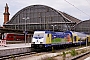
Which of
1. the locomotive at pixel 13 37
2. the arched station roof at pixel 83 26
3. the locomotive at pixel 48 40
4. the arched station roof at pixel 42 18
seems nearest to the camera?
the locomotive at pixel 48 40

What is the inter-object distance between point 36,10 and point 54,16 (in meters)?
9.69

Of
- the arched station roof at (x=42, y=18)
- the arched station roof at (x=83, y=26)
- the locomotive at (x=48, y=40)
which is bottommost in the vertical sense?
the locomotive at (x=48, y=40)

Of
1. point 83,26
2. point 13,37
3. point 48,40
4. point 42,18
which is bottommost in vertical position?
point 48,40

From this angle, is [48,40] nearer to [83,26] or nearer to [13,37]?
[13,37]

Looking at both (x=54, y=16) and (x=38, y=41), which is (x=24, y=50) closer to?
(x=38, y=41)

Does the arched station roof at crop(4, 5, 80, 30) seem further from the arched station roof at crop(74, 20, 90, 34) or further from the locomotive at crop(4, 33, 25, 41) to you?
the locomotive at crop(4, 33, 25, 41)

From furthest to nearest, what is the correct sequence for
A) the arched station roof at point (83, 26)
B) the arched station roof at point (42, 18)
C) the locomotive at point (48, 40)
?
1. the arched station roof at point (42, 18)
2. the arched station roof at point (83, 26)
3. the locomotive at point (48, 40)

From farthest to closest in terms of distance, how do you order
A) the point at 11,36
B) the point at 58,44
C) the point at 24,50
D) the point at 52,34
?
1. the point at 11,36
2. the point at 58,44
3. the point at 52,34
4. the point at 24,50

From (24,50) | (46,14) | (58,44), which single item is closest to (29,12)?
(46,14)

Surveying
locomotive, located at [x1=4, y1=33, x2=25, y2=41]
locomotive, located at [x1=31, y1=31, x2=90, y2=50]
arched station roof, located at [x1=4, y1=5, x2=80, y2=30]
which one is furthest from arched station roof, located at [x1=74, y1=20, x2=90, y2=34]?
locomotive, located at [x1=31, y1=31, x2=90, y2=50]

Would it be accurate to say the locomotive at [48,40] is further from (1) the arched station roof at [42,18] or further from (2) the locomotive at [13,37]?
(1) the arched station roof at [42,18]

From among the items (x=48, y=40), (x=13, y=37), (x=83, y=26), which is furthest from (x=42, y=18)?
(x=48, y=40)

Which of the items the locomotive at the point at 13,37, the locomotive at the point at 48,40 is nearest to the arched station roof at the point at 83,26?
the locomotive at the point at 13,37

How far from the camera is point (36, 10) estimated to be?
335 feet
